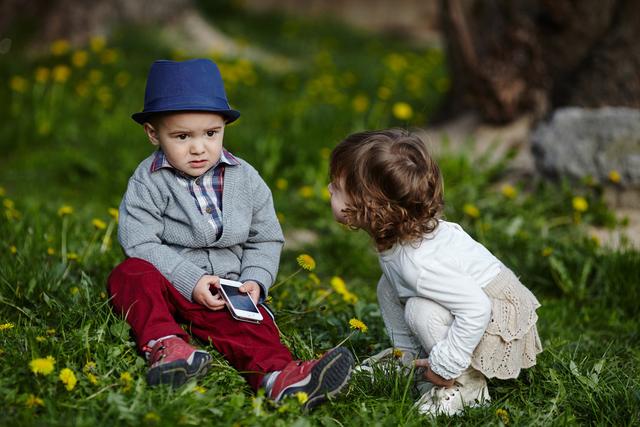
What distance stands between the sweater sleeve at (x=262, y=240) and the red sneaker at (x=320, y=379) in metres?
0.51

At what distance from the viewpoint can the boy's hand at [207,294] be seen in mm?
2653

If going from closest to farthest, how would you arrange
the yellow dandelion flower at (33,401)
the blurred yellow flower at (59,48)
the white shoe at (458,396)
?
the yellow dandelion flower at (33,401)
the white shoe at (458,396)
the blurred yellow flower at (59,48)

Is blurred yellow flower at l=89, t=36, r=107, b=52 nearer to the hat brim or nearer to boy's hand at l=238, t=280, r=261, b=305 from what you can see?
→ the hat brim

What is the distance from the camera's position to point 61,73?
20.2ft

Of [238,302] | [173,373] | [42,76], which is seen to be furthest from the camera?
[42,76]

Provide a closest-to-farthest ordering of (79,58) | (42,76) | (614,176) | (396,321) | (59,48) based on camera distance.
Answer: (396,321), (614,176), (42,76), (79,58), (59,48)

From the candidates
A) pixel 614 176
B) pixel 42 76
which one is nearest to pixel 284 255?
pixel 614 176

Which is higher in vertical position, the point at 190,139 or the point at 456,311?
the point at 190,139

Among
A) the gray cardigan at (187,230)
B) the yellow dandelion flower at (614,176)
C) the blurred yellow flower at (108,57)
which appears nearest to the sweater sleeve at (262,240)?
the gray cardigan at (187,230)

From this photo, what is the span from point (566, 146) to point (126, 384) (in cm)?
336

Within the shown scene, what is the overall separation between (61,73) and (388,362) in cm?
445

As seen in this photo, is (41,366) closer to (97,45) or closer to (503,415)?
(503,415)

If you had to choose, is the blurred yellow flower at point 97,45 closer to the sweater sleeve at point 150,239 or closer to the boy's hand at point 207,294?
the sweater sleeve at point 150,239

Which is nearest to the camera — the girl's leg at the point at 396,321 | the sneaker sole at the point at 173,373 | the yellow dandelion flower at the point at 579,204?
the sneaker sole at the point at 173,373
